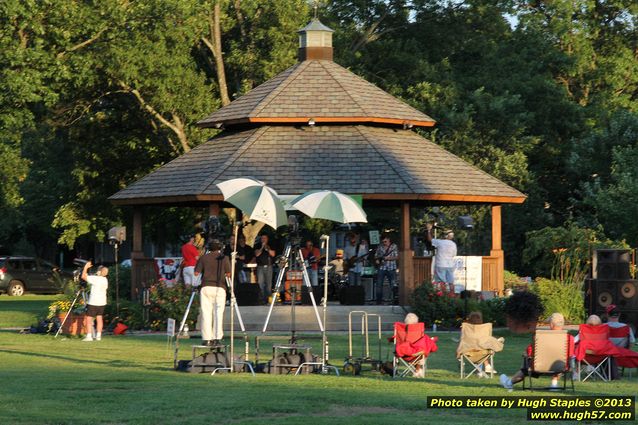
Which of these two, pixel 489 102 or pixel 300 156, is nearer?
pixel 300 156

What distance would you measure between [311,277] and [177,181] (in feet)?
13.5

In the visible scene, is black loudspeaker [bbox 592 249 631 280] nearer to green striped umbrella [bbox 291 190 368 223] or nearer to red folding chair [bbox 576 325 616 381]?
red folding chair [bbox 576 325 616 381]

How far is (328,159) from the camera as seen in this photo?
106 ft

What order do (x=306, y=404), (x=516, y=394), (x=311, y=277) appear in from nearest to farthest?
Result: (x=306, y=404)
(x=516, y=394)
(x=311, y=277)

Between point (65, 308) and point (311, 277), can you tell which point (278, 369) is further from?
point (311, 277)

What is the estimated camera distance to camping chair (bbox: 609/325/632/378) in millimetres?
19500

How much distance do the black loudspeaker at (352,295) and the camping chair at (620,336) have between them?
11.7 metres

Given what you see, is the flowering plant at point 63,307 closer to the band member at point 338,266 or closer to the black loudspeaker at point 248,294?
the black loudspeaker at point 248,294

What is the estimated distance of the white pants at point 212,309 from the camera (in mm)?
20172

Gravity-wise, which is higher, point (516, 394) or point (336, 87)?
point (336, 87)

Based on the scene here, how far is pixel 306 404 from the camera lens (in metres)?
14.9

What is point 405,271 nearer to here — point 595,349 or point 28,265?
point 595,349

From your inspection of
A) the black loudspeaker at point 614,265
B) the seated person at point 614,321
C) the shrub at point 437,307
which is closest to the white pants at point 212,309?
the seated person at point 614,321

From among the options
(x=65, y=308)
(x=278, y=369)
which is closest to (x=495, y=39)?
(x=65, y=308)
